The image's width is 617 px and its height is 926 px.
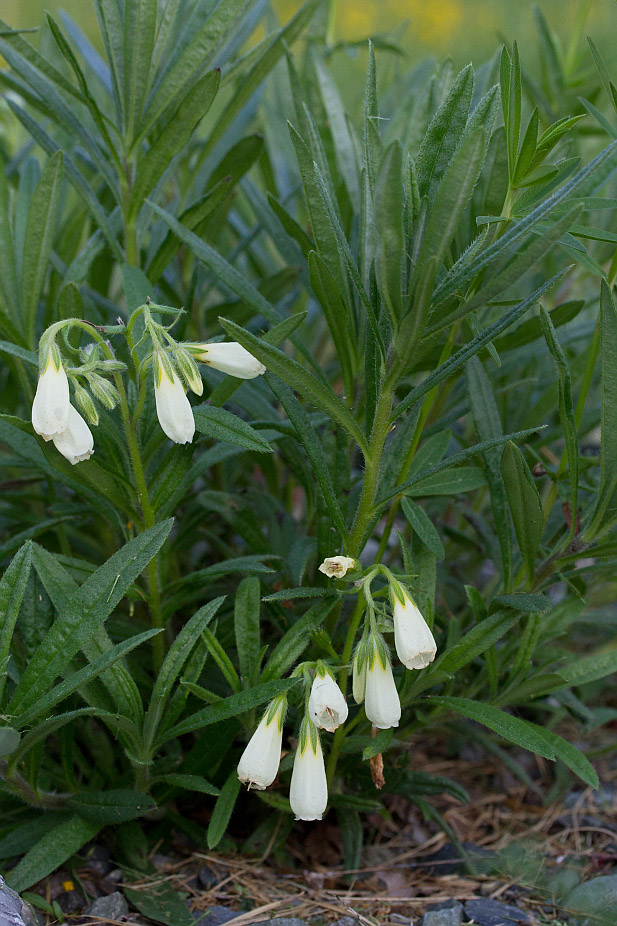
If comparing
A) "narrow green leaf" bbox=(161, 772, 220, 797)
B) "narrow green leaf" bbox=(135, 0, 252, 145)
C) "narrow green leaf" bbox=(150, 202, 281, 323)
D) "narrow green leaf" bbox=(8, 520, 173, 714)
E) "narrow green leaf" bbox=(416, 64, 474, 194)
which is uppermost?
"narrow green leaf" bbox=(135, 0, 252, 145)

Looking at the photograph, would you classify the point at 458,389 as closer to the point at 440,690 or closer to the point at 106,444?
the point at 440,690

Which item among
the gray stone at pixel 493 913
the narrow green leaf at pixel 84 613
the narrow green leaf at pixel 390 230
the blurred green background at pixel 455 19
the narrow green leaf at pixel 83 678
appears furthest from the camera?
the blurred green background at pixel 455 19

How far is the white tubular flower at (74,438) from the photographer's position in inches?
43.1

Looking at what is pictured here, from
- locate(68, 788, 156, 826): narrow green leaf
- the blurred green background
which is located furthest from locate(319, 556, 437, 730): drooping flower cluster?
the blurred green background

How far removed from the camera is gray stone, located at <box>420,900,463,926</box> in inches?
55.0

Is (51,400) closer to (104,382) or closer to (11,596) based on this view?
(104,382)

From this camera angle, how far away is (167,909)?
138 centimetres

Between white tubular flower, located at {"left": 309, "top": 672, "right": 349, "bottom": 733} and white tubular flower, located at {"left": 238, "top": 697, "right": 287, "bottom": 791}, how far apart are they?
63 millimetres

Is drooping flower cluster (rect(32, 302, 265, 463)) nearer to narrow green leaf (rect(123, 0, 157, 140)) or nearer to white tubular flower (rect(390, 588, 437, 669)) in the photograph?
white tubular flower (rect(390, 588, 437, 669))

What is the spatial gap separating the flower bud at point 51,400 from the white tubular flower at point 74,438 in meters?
0.01

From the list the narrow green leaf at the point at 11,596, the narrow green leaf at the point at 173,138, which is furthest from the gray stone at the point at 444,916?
the narrow green leaf at the point at 173,138

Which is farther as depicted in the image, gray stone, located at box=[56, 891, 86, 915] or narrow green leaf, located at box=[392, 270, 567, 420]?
gray stone, located at box=[56, 891, 86, 915]

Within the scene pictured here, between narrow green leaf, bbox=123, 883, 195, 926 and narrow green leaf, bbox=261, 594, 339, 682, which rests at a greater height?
narrow green leaf, bbox=261, 594, 339, 682

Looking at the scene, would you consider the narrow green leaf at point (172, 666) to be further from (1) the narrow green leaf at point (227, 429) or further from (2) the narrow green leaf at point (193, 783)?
(1) the narrow green leaf at point (227, 429)
